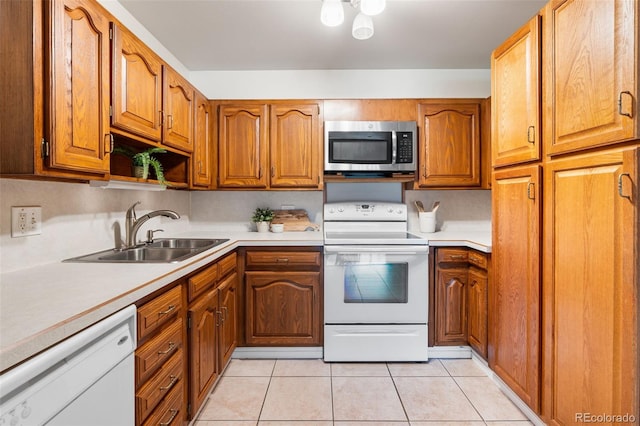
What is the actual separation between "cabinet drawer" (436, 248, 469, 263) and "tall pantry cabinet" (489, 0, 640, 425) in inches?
26.1

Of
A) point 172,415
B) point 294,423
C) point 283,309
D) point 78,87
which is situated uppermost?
point 78,87

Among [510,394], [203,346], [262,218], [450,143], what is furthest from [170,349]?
[450,143]

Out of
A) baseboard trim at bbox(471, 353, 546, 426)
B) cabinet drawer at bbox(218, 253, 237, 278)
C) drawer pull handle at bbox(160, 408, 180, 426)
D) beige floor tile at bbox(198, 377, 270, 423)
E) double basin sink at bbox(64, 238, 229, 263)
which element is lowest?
beige floor tile at bbox(198, 377, 270, 423)

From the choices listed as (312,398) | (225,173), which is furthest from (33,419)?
(225,173)

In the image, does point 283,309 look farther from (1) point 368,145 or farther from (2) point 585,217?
(2) point 585,217

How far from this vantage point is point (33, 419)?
670 mm

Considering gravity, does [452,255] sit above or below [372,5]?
below

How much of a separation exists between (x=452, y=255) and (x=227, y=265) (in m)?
1.58

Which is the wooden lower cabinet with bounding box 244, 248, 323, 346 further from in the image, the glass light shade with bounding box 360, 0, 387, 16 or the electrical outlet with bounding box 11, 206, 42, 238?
the glass light shade with bounding box 360, 0, 387, 16

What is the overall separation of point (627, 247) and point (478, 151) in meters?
1.70

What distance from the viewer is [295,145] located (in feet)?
8.82

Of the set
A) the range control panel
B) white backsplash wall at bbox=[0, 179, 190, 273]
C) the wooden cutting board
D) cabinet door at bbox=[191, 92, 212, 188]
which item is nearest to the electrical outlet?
white backsplash wall at bbox=[0, 179, 190, 273]

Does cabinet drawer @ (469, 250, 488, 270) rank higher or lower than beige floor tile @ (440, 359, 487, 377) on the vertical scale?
higher

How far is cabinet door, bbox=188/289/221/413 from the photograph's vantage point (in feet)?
5.18
